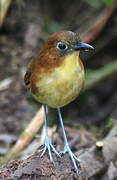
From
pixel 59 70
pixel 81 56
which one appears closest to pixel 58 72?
pixel 59 70

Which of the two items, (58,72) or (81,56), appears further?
(81,56)

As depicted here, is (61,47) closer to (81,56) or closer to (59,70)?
(59,70)

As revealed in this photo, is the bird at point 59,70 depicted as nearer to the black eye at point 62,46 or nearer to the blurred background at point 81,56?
the black eye at point 62,46

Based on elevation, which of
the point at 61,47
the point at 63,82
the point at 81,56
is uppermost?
the point at 81,56

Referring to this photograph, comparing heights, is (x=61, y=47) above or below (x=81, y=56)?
below

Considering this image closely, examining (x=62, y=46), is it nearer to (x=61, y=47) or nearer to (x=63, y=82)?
(x=61, y=47)

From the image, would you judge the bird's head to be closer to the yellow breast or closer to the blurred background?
the yellow breast

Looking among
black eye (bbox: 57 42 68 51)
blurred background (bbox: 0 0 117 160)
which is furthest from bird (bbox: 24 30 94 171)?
blurred background (bbox: 0 0 117 160)

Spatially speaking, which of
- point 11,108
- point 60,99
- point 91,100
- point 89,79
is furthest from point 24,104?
point 60,99

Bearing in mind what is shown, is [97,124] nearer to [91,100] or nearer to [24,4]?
[91,100]
